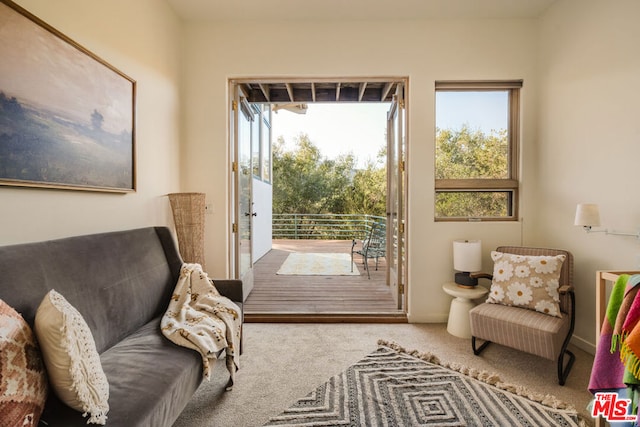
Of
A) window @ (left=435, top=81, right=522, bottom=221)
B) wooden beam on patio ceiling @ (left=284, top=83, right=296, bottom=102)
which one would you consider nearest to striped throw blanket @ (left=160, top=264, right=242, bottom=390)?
window @ (left=435, top=81, right=522, bottom=221)

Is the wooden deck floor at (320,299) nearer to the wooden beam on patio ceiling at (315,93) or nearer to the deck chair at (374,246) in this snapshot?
the deck chair at (374,246)

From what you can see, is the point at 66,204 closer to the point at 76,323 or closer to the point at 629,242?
the point at 76,323

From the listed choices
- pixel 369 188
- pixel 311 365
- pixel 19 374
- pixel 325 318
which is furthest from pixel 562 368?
pixel 369 188

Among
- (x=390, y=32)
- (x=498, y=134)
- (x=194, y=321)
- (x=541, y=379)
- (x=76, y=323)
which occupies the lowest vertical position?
(x=541, y=379)

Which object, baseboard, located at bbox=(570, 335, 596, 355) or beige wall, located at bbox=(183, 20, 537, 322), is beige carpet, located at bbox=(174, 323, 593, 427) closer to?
baseboard, located at bbox=(570, 335, 596, 355)

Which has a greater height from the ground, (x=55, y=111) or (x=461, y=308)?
(x=55, y=111)

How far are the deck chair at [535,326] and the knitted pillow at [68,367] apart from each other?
2.27 metres

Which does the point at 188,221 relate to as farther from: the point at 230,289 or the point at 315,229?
the point at 315,229

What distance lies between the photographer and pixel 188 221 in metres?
2.48

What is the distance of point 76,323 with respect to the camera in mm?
1074

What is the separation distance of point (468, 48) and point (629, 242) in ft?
6.78

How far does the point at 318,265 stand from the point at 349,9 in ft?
12.5

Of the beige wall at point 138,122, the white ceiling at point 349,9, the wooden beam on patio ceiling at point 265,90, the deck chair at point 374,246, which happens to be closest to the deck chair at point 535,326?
the white ceiling at point 349,9

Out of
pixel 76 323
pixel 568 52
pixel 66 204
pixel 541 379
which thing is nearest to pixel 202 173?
pixel 66 204
